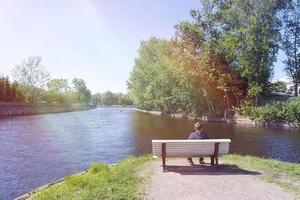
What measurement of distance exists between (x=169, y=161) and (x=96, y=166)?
3.01 m

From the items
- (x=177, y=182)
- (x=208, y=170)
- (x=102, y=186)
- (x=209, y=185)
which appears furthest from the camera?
(x=208, y=170)

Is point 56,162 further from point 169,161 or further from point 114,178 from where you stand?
point 114,178

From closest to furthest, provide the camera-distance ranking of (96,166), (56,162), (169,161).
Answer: (96,166) < (169,161) < (56,162)

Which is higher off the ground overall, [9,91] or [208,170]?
[9,91]

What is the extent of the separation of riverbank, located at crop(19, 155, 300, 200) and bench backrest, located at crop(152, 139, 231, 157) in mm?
527

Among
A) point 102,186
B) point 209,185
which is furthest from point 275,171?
point 102,186

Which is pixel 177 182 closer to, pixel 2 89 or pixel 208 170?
pixel 208 170

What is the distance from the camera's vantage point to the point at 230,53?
188 feet

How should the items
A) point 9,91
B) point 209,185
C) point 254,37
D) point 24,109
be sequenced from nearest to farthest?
point 209,185, point 254,37, point 9,91, point 24,109

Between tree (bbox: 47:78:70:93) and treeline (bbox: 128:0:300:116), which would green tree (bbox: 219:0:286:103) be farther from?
tree (bbox: 47:78:70:93)

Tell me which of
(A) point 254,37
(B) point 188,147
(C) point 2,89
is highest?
(A) point 254,37

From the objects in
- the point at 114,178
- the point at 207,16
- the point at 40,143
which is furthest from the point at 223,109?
the point at 114,178

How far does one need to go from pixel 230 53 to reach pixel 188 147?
4591 cm

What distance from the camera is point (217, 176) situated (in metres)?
12.3
